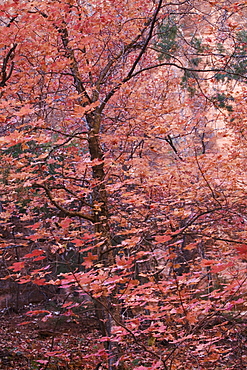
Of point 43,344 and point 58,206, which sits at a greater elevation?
point 58,206

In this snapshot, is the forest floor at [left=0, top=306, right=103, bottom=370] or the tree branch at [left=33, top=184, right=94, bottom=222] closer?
the tree branch at [left=33, top=184, right=94, bottom=222]

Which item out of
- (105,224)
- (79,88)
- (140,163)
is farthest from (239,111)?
(105,224)

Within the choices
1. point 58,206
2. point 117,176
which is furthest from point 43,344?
point 117,176

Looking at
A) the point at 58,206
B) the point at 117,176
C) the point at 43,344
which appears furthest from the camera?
the point at 43,344

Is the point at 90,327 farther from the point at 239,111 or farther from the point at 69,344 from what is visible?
the point at 239,111

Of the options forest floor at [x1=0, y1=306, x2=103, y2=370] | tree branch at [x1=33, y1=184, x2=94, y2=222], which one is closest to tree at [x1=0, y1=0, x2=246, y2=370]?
tree branch at [x1=33, y1=184, x2=94, y2=222]

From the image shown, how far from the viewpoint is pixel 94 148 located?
5.38 metres

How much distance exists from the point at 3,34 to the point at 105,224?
2823 mm

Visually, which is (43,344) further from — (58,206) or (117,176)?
(117,176)

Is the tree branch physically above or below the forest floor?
above

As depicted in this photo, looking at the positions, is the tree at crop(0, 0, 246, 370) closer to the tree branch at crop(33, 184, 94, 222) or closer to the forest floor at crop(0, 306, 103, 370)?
the tree branch at crop(33, 184, 94, 222)

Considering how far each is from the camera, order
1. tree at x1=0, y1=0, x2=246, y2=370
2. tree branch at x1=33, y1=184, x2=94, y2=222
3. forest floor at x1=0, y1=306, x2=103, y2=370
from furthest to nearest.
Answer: forest floor at x1=0, y1=306, x2=103, y2=370, tree branch at x1=33, y1=184, x2=94, y2=222, tree at x1=0, y1=0, x2=246, y2=370

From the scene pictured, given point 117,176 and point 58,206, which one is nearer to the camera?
point 58,206

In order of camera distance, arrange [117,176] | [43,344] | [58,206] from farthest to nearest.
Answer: [43,344] < [117,176] < [58,206]
